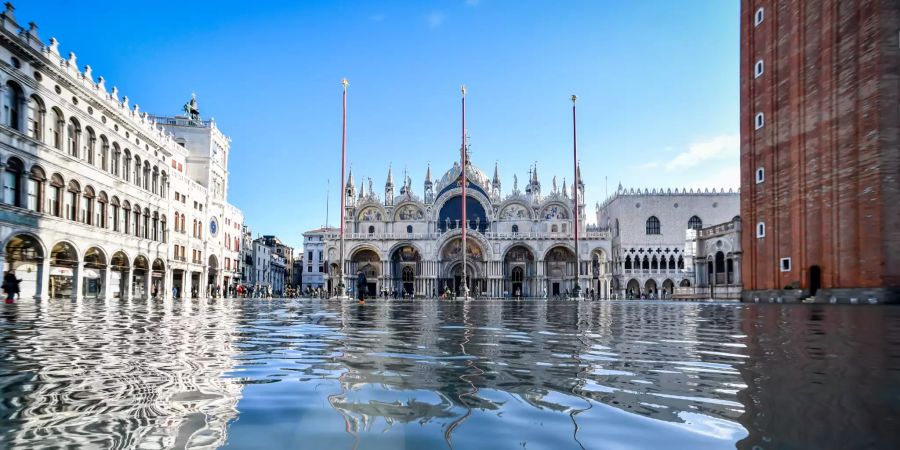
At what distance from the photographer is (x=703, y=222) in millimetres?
69812

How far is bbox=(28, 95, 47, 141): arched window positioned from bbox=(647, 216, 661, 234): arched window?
60149 millimetres

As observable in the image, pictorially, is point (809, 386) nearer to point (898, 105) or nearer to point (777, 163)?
point (898, 105)

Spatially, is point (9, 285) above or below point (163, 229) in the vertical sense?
below

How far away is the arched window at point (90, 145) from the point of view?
101 feet

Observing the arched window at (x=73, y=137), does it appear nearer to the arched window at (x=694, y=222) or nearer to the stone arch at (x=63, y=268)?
the stone arch at (x=63, y=268)

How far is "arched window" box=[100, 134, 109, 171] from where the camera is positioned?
32.4m

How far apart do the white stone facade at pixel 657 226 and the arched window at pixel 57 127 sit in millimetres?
56116

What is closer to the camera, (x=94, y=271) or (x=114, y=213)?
(x=94, y=271)

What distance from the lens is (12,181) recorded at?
976 inches

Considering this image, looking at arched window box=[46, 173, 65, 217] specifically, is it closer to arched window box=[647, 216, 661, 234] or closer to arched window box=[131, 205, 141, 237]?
arched window box=[131, 205, 141, 237]

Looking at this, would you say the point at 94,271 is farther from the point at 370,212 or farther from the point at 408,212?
the point at 408,212

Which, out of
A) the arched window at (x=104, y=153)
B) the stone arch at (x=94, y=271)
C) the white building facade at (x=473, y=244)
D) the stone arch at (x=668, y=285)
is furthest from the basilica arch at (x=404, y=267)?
the arched window at (x=104, y=153)

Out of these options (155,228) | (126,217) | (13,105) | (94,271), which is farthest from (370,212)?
(13,105)

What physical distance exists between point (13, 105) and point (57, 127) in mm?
3143
